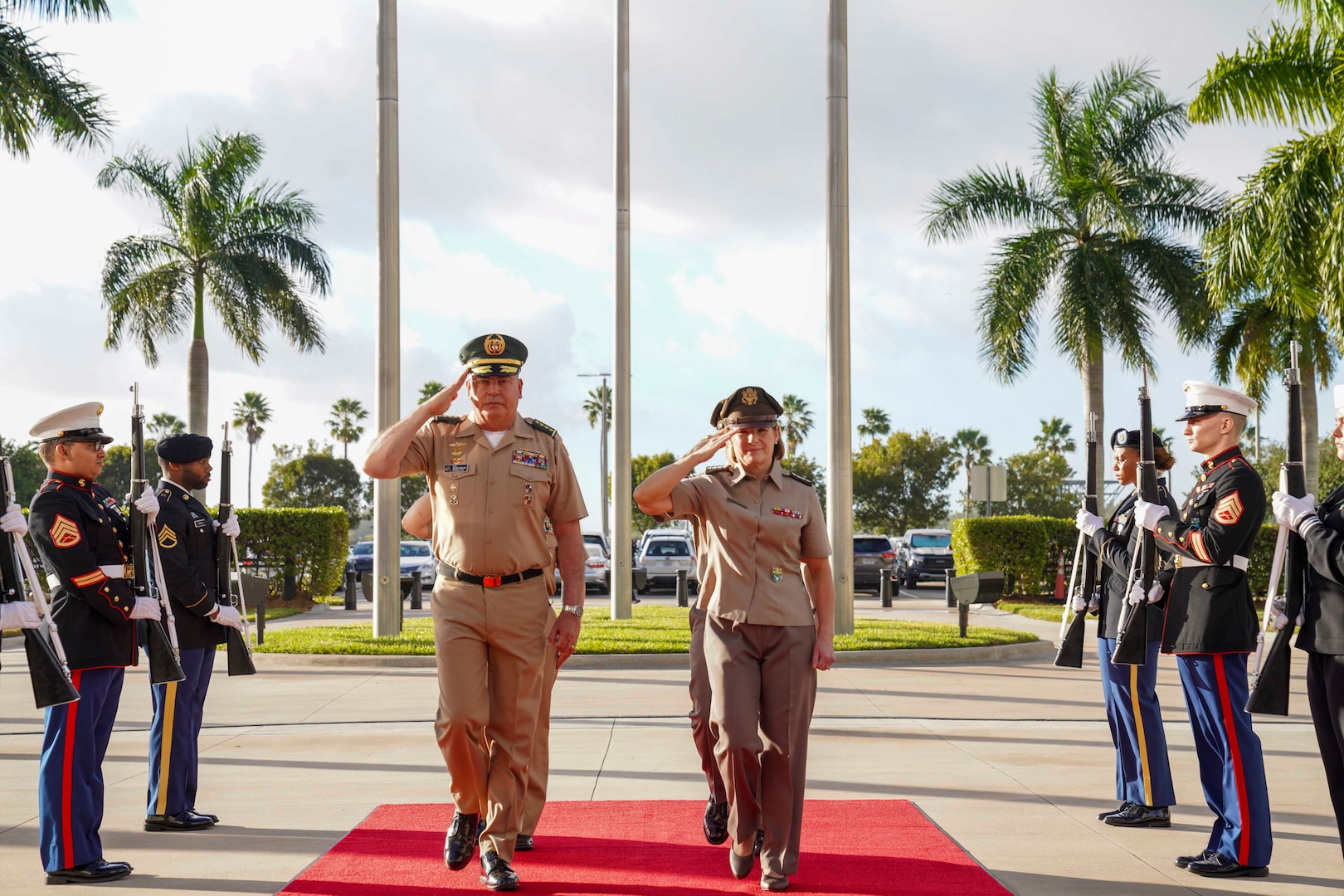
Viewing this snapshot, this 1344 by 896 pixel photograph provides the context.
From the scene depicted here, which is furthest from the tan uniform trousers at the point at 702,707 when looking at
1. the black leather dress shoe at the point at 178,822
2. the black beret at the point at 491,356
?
the black leather dress shoe at the point at 178,822

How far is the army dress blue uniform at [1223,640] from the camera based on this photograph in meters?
5.66

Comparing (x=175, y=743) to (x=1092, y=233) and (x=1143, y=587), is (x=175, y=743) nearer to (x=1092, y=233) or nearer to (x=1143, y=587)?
(x=1143, y=587)

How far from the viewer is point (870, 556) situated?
3127 cm

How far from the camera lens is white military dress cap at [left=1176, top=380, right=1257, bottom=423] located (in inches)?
239

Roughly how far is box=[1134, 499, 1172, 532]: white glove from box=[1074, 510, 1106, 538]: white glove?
0.88 m

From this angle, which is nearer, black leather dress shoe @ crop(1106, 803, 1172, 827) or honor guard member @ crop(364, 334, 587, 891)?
honor guard member @ crop(364, 334, 587, 891)

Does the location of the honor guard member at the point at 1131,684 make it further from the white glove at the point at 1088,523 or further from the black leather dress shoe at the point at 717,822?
the black leather dress shoe at the point at 717,822

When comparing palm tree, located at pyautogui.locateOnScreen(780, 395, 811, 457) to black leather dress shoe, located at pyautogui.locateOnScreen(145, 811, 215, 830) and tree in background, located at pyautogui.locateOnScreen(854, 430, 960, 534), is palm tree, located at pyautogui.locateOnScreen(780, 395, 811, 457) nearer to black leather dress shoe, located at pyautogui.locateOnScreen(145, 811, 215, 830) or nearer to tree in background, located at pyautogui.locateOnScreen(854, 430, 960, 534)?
tree in background, located at pyautogui.locateOnScreen(854, 430, 960, 534)

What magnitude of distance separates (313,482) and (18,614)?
74.9 metres

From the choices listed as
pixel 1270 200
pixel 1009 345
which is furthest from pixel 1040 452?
pixel 1270 200

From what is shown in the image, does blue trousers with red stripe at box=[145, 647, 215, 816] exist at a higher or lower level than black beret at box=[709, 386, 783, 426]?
lower

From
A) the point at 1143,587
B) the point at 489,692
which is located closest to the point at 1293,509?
the point at 1143,587

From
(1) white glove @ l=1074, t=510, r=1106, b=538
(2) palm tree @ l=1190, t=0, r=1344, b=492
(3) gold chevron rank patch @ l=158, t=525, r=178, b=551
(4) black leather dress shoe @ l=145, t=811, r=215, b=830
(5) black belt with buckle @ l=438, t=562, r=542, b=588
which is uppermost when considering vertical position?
(2) palm tree @ l=1190, t=0, r=1344, b=492

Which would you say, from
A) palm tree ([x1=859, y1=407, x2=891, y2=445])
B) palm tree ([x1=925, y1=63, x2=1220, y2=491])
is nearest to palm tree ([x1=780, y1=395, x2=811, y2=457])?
palm tree ([x1=859, y1=407, x2=891, y2=445])
